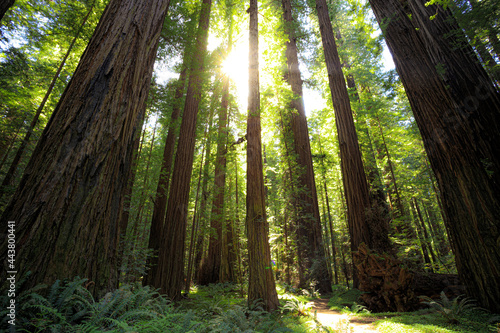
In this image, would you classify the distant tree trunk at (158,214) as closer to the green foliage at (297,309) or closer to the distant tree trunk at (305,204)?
the green foliage at (297,309)

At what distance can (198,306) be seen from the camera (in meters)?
5.84

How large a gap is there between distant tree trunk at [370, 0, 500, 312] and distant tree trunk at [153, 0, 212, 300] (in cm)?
587

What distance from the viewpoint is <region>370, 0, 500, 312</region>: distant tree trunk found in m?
3.22

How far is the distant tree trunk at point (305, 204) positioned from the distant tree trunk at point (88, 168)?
6.53 m

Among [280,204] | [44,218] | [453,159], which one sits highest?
[280,204]

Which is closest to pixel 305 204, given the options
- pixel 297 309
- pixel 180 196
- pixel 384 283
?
pixel 384 283

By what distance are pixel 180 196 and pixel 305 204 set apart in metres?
5.17

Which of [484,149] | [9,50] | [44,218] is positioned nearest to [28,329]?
[44,218]

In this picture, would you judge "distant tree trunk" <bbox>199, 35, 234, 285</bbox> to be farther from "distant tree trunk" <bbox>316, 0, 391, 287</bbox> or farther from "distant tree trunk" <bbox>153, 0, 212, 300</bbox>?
"distant tree trunk" <bbox>316, 0, 391, 287</bbox>

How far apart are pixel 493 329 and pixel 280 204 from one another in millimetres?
7312

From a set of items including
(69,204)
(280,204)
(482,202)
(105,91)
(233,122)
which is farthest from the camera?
(233,122)

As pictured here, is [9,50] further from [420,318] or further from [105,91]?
[420,318]

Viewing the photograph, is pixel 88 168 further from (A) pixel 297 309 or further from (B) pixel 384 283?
(B) pixel 384 283

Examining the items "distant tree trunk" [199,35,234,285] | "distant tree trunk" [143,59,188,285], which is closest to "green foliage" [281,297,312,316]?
"distant tree trunk" [143,59,188,285]
